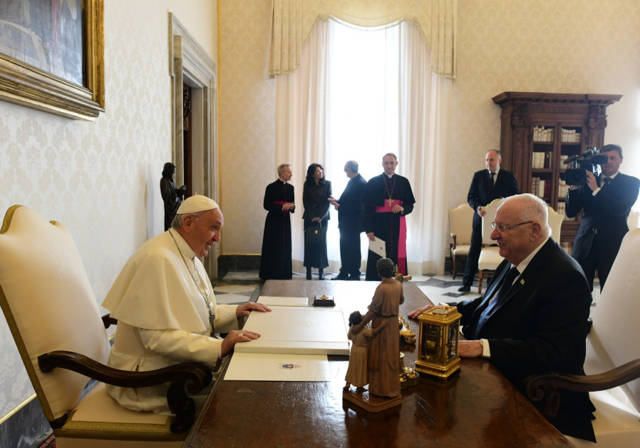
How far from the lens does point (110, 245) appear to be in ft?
13.4

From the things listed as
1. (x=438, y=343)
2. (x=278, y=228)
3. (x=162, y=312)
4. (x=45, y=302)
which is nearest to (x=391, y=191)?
(x=278, y=228)

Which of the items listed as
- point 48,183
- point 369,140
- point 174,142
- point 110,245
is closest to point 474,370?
point 48,183

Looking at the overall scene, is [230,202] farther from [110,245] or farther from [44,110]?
[44,110]

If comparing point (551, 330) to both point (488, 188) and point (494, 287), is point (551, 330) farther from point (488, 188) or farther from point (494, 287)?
point (488, 188)

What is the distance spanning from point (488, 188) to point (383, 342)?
5.93m

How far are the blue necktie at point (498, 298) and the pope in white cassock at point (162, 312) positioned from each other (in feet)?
3.55

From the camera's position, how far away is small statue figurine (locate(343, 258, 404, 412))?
1.39 m

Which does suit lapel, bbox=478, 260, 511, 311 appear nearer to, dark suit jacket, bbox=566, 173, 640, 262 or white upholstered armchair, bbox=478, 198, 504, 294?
dark suit jacket, bbox=566, 173, 640, 262

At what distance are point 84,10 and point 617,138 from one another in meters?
8.15

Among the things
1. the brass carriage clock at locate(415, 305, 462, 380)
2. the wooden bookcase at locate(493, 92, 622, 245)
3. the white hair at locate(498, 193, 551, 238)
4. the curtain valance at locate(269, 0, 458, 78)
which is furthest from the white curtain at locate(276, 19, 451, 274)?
the brass carriage clock at locate(415, 305, 462, 380)

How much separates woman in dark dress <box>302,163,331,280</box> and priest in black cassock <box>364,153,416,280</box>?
61 cm

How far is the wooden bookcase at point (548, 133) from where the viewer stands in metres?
7.97

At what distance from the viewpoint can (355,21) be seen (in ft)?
26.9

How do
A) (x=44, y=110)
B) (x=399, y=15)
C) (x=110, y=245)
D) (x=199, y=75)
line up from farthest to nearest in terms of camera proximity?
(x=399, y=15)
(x=199, y=75)
(x=110, y=245)
(x=44, y=110)
